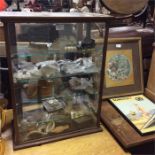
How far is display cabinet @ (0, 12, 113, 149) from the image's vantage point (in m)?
0.92

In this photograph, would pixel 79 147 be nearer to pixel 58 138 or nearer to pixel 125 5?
pixel 58 138

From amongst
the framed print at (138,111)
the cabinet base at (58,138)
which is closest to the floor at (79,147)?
the cabinet base at (58,138)

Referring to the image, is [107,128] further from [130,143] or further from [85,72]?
[85,72]

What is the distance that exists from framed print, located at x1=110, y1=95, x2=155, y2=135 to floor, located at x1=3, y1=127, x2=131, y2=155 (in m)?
0.14

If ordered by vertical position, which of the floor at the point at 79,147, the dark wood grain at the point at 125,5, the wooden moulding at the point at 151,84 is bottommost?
the floor at the point at 79,147

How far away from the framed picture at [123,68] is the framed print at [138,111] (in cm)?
5

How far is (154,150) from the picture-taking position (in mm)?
1145

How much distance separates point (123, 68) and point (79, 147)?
553 mm

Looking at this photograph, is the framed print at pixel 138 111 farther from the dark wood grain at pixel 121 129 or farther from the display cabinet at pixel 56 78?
the display cabinet at pixel 56 78

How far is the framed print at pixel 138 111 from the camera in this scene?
41.6 inches

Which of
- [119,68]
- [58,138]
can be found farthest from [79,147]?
[119,68]

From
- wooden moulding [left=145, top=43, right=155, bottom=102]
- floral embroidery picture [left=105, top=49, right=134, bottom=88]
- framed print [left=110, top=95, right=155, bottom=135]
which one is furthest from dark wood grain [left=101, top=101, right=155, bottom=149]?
wooden moulding [left=145, top=43, right=155, bottom=102]

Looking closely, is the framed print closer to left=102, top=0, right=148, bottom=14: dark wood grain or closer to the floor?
the floor

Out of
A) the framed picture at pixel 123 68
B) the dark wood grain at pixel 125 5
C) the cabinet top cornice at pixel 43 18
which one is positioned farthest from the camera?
the framed picture at pixel 123 68
